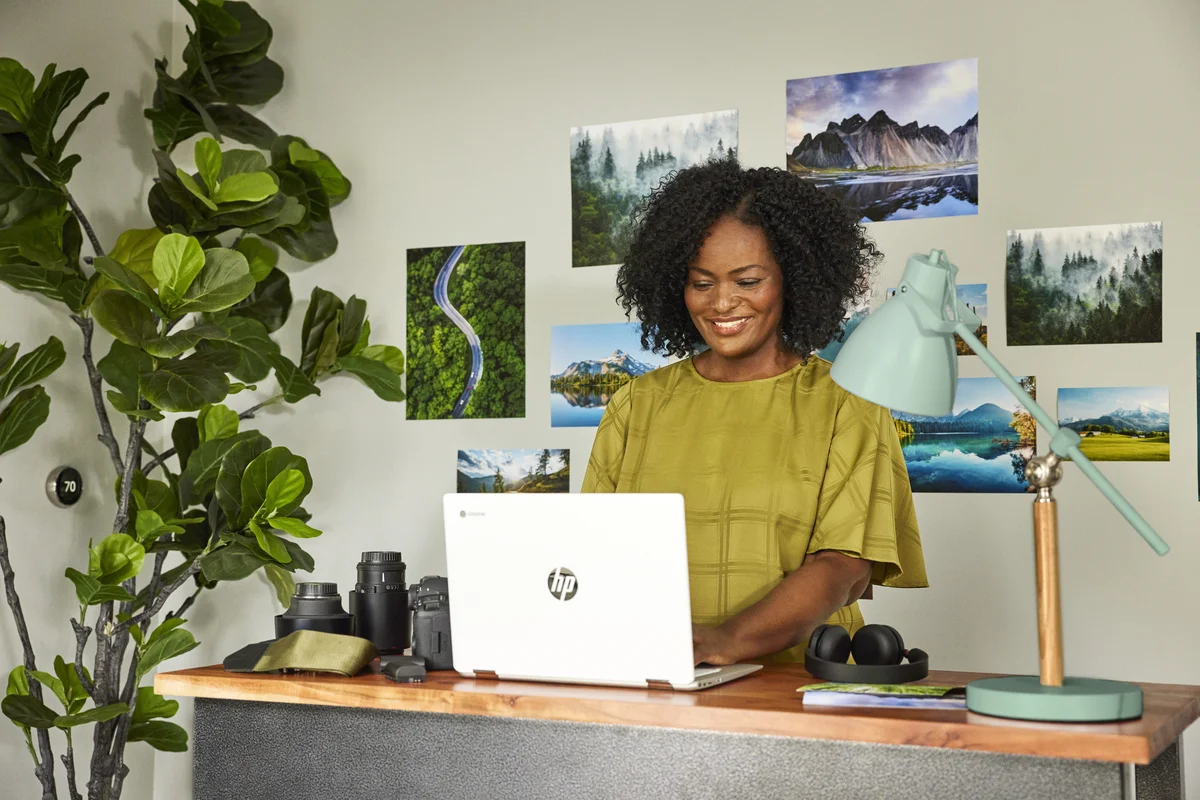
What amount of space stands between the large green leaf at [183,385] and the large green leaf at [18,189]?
55 cm

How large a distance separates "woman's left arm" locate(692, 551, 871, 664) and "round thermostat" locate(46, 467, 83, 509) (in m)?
2.20

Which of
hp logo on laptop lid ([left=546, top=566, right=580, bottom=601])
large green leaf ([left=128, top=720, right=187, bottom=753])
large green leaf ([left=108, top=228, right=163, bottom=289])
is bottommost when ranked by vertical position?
large green leaf ([left=128, top=720, right=187, bottom=753])

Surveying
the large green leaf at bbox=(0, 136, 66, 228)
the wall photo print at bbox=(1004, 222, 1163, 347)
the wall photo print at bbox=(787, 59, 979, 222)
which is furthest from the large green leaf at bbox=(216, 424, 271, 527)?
the wall photo print at bbox=(1004, 222, 1163, 347)

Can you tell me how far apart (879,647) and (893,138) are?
1.84 m

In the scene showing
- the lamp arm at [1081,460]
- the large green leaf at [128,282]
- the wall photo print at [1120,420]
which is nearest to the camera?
the lamp arm at [1081,460]

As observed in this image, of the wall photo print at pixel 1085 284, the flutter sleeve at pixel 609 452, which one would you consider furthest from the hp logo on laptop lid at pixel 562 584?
the wall photo print at pixel 1085 284

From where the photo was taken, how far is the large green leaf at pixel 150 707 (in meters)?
3.17

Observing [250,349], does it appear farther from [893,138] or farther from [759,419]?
[893,138]

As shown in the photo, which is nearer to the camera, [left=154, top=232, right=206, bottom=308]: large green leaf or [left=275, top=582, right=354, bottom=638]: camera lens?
[left=275, top=582, right=354, bottom=638]: camera lens

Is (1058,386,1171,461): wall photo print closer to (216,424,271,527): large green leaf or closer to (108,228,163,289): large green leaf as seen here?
(216,424,271,527): large green leaf

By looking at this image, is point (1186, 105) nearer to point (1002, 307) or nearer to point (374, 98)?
point (1002, 307)

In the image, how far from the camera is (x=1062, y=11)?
299 cm

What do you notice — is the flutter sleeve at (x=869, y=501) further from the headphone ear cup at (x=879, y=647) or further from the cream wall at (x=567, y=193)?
the cream wall at (x=567, y=193)

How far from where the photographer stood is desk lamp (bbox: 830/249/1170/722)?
Result: 140cm
